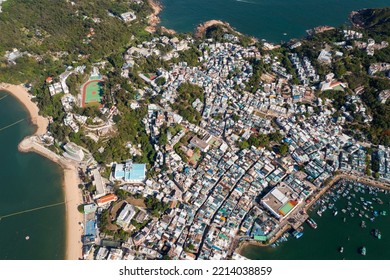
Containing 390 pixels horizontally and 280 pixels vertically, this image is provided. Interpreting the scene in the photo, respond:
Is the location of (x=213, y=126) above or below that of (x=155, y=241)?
above

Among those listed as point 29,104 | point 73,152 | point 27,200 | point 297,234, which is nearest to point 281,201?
point 297,234

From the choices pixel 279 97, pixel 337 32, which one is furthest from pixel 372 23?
pixel 279 97

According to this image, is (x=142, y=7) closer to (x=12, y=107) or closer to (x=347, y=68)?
(x=12, y=107)

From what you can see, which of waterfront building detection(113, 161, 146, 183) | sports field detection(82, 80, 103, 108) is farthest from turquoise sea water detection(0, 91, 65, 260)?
sports field detection(82, 80, 103, 108)

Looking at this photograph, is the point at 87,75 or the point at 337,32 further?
the point at 337,32

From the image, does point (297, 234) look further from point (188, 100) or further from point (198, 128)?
point (188, 100)
